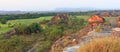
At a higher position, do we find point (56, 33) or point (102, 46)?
point (102, 46)

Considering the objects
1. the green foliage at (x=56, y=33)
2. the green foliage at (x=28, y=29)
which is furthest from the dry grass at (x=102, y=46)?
the green foliage at (x=28, y=29)

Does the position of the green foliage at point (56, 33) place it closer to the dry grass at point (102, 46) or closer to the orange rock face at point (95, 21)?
the orange rock face at point (95, 21)

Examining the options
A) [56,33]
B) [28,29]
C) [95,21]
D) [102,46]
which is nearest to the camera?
[102,46]

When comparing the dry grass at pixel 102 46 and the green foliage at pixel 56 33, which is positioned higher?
the dry grass at pixel 102 46

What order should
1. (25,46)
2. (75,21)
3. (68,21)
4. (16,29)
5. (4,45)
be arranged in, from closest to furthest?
(4,45) < (25,46) < (16,29) < (68,21) < (75,21)

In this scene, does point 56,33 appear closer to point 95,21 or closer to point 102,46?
point 95,21

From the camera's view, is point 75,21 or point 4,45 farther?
point 75,21

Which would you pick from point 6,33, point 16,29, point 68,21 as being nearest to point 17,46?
point 6,33

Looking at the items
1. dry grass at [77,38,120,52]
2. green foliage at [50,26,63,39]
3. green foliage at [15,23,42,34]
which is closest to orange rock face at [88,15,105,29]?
green foliage at [50,26,63,39]

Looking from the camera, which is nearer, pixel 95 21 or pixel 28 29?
pixel 95 21

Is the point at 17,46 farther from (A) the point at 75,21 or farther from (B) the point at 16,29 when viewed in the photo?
(A) the point at 75,21

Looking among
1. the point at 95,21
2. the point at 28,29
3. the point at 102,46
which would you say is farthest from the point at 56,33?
the point at 102,46
